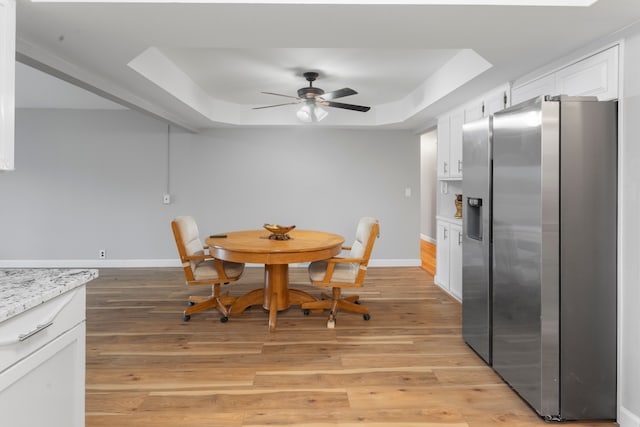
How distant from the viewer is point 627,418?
1922 mm

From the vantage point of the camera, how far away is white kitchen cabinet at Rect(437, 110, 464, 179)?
4.05 metres

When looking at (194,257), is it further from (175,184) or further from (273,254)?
(175,184)

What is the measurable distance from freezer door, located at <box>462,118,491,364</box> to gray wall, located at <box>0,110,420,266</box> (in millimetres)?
3008

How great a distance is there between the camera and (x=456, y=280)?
13.6ft

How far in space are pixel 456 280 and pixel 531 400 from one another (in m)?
2.12

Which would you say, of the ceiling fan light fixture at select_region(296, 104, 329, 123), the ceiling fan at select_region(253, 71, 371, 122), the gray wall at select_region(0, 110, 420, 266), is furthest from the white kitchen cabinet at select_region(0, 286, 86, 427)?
the gray wall at select_region(0, 110, 420, 266)

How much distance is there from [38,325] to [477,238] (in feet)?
8.01

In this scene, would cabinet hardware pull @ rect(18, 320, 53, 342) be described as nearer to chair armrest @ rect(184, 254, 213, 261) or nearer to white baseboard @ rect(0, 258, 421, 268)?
chair armrest @ rect(184, 254, 213, 261)

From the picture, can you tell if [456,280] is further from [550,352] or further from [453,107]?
[550,352]

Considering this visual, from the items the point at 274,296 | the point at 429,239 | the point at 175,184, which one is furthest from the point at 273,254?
the point at 429,239

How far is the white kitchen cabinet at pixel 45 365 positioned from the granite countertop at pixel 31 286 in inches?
1.4

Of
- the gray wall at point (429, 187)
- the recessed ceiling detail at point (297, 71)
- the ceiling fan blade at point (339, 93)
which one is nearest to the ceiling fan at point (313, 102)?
the ceiling fan blade at point (339, 93)

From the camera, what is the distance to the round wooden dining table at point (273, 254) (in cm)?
308

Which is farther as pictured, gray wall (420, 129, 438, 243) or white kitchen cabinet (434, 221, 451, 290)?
gray wall (420, 129, 438, 243)
